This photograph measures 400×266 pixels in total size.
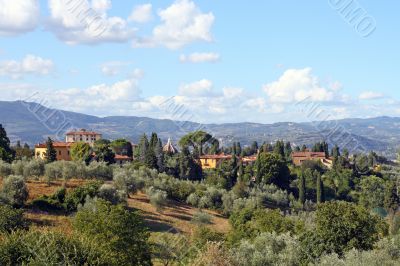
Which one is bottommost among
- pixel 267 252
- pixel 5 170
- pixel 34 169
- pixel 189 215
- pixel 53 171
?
pixel 189 215

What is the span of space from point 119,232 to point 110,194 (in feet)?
75.8

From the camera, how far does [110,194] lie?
54.3 m

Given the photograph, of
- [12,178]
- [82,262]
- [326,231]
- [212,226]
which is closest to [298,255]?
[326,231]

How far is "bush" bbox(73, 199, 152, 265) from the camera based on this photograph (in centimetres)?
3084

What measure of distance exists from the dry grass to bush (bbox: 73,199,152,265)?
17.0 m

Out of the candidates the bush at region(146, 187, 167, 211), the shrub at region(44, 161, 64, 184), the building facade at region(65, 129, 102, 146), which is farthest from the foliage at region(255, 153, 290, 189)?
the building facade at region(65, 129, 102, 146)

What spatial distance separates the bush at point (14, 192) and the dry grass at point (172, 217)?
11681mm

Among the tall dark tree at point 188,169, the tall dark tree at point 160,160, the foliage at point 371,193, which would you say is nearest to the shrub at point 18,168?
the tall dark tree at point 160,160

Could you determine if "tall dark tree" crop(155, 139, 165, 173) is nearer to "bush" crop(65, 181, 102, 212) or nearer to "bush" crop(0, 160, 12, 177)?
"bush" crop(0, 160, 12, 177)

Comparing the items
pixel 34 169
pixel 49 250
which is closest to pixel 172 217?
pixel 34 169

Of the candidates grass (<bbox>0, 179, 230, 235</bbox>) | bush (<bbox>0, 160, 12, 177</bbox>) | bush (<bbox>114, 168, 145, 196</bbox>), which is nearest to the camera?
grass (<bbox>0, 179, 230, 235</bbox>)

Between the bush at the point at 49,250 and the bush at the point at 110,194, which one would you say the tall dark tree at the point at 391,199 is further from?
the bush at the point at 49,250

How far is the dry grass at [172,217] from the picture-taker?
52406 millimetres

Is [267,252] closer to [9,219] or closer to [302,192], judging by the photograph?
[9,219]
